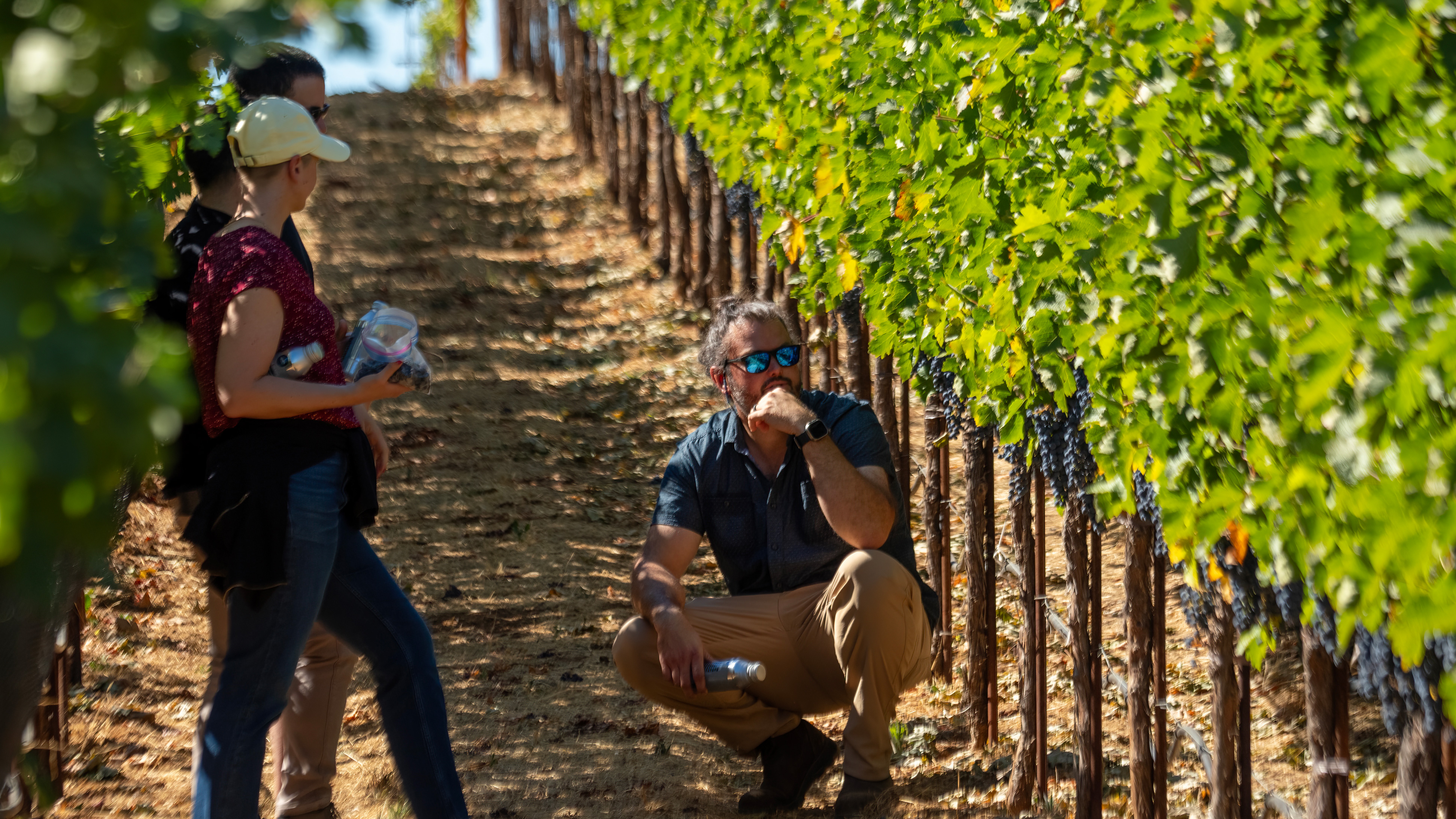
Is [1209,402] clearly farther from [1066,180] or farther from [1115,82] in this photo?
[1066,180]

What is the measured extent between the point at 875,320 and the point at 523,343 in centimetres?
536

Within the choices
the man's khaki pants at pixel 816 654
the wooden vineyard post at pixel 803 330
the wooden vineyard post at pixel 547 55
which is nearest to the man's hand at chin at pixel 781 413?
the man's khaki pants at pixel 816 654

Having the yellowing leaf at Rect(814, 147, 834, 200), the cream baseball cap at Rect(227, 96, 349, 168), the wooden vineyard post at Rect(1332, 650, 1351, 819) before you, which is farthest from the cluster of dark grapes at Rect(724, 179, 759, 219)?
the wooden vineyard post at Rect(1332, 650, 1351, 819)

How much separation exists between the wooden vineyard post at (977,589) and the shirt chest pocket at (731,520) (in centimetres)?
71

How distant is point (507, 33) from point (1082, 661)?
48.0ft

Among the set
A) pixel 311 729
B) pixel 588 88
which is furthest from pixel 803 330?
pixel 588 88

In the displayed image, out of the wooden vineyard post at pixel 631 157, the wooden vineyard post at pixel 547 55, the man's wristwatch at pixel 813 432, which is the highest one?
the wooden vineyard post at pixel 547 55

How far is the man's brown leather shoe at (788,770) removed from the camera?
354cm

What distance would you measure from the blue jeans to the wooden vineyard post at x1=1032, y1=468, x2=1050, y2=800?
5.00ft

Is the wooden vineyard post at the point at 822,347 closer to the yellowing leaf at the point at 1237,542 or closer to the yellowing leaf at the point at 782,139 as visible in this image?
the yellowing leaf at the point at 782,139

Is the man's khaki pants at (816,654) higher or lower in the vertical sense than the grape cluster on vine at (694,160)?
lower

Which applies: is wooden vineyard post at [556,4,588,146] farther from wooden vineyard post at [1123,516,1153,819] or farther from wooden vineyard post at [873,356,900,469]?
wooden vineyard post at [1123,516,1153,819]

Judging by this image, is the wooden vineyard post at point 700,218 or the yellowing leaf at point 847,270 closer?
the yellowing leaf at point 847,270

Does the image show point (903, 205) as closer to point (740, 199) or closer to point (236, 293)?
point (236, 293)
